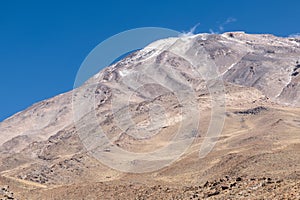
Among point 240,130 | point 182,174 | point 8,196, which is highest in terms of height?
point 240,130

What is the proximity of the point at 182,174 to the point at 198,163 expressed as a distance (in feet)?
30.3

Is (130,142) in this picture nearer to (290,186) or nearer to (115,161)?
(115,161)

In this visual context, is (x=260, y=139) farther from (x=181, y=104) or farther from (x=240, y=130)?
(x=181, y=104)

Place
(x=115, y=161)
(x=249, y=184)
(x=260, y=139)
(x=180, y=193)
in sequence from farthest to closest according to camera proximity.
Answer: (x=260, y=139) < (x=115, y=161) < (x=180, y=193) < (x=249, y=184)

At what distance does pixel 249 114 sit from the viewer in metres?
186

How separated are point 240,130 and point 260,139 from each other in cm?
3376

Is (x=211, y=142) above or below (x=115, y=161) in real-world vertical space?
above

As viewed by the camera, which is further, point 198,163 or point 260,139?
point 260,139

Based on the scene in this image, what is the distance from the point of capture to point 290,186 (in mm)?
26812

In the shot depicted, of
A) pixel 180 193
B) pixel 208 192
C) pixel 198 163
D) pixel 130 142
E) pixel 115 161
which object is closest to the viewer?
pixel 208 192

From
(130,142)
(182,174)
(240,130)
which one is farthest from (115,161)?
(240,130)

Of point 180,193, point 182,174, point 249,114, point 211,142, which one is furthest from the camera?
point 249,114

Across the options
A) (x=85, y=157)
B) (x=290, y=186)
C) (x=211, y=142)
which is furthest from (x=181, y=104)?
(x=290, y=186)

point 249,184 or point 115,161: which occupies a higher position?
point 115,161
